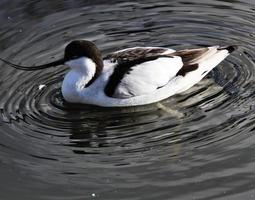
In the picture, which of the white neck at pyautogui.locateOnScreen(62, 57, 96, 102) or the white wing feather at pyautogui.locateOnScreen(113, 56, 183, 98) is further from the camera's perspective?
the white neck at pyautogui.locateOnScreen(62, 57, 96, 102)

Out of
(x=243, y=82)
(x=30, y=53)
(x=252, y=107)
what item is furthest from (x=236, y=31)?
(x=30, y=53)

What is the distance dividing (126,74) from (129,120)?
22.0 inches

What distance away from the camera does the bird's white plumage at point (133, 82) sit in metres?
8.70

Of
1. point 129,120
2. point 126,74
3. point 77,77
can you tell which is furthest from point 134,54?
point 129,120

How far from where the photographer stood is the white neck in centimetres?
885

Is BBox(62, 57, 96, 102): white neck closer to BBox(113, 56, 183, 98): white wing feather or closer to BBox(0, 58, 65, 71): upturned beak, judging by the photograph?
BBox(0, 58, 65, 71): upturned beak

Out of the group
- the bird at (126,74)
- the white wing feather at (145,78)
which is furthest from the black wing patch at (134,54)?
the white wing feather at (145,78)

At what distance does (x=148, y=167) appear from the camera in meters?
7.43

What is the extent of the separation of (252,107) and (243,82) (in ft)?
2.34

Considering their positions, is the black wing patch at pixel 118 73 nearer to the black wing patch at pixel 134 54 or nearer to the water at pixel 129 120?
the black wing patch at pixel 134 54

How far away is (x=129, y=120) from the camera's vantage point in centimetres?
855

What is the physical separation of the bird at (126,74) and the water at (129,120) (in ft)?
0.53

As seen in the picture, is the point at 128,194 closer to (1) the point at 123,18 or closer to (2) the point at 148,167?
(2) the point at 148,167

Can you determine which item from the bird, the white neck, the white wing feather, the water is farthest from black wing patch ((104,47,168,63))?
the water
